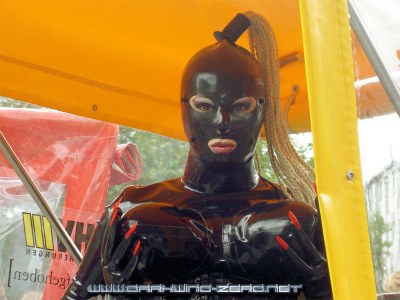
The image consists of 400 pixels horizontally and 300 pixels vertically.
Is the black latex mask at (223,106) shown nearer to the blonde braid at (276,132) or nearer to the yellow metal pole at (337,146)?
the blonde braid at (276,132)

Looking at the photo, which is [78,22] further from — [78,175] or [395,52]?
[395,52]

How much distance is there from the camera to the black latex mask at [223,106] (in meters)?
1.90

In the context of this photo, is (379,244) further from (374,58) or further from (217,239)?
(217,239)

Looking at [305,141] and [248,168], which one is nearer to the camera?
[248,168]

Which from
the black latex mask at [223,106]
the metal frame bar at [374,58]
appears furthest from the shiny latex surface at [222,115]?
the metal frame bar at [374,58]

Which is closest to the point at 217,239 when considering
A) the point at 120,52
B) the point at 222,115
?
the point at 222,115

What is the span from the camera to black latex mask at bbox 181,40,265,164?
190 centimetres

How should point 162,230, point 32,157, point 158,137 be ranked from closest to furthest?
point 162,230, point 158,137, point 32,157

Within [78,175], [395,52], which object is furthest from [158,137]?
[395,52]

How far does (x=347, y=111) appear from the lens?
112 cm

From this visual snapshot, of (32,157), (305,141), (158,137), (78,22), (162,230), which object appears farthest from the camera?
(32,157)

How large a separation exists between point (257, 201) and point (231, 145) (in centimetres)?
16

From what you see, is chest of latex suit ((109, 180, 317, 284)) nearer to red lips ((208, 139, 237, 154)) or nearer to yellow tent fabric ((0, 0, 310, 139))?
red lips ((208, 139, 237, 154))

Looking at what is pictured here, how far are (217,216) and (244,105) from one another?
29cm
